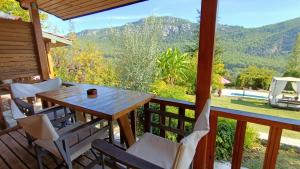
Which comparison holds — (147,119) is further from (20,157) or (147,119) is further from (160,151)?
(20,157)

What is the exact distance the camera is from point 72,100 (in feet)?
5.66

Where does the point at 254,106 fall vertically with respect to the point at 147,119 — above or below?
below

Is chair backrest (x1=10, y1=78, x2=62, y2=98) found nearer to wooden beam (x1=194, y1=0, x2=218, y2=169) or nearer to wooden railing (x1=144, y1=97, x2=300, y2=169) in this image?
wooden railing (x1=144, y1=97, x2=300, y2=169)

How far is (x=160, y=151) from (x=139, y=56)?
4.84 m

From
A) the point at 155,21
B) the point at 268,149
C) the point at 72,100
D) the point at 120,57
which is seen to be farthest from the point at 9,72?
the point at 155,21

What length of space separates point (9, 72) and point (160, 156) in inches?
104

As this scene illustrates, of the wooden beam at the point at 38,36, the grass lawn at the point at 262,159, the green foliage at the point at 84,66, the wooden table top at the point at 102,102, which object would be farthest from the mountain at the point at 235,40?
the wooden table top at the point at 102,102

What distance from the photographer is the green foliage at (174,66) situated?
7415 mm

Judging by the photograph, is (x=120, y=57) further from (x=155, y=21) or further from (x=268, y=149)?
(x=268, y=149)

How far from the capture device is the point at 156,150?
1.42 meters

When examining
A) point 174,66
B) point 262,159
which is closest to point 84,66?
point 174,66

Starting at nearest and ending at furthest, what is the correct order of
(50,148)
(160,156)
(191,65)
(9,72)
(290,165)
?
(160,156)
(50,148)
(9,72)
(290,165)
(191,65)

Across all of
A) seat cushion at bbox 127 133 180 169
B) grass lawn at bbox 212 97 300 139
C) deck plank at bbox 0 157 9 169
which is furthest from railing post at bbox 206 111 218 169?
grass lawn at bbox 212 97 300 139

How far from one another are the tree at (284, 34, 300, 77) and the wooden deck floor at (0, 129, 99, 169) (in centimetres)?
626
